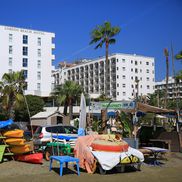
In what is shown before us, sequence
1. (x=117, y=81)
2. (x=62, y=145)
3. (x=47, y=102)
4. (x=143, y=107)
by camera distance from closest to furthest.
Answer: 1. (x=62, y=145)
2. (x=143, y=107)
3. (x=47, y=102)
4. (x=117, y=81)

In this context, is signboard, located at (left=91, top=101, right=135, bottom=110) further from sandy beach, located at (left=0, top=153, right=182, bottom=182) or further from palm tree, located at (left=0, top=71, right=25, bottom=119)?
palm tree, located at (left=0, top=71, right=25, bottom=119)

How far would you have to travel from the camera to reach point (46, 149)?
528 inches

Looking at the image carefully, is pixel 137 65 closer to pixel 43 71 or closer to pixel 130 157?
pixel 43 71

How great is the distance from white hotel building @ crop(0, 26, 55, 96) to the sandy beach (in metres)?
60.6

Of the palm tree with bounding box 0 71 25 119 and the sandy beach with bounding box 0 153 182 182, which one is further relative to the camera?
the palm tree with bounding box 0 71 25 119

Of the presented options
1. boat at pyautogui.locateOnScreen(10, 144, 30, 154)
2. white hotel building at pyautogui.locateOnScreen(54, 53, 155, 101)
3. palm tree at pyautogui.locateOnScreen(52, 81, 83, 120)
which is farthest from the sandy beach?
white hotel building at pyautogui.locateOnScreen(54, 53, 155, 101)

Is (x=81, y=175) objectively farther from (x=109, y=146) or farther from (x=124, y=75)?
(x=124, y=75)

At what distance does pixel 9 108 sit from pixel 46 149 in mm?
27188

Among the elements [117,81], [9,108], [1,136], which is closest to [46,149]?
[1,136]

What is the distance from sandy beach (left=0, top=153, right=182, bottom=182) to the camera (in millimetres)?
9008

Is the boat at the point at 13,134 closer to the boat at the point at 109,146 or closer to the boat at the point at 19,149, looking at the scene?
the boat at the point at 19,149

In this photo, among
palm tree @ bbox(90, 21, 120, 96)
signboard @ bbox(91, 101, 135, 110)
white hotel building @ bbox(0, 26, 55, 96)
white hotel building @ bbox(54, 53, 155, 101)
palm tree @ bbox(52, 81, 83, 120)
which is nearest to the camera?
signboard @ bbox(91, 101, 135, 110)

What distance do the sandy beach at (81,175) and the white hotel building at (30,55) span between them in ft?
199

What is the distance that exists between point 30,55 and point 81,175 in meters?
68.1
